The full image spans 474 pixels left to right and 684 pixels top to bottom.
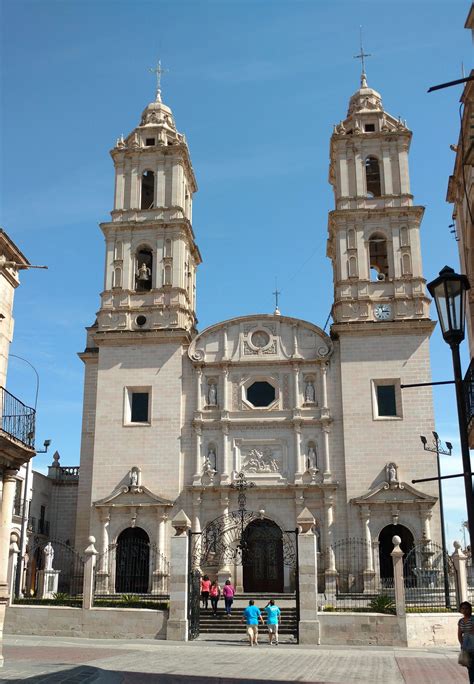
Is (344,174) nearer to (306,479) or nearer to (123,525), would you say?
(306,479)

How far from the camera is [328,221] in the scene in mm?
37938

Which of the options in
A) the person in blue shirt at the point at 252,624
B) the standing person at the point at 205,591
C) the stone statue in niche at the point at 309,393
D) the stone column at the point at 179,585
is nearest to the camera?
the person in blue shirt at the point at 252,624

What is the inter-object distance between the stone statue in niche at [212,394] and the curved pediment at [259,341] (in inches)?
45.5

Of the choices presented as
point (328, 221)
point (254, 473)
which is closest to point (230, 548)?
point (254, 473)

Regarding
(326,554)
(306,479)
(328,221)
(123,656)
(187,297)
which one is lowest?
(123,656)

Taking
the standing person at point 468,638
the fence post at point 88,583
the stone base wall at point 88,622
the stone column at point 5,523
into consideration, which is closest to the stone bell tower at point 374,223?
the fence post at point 88,583

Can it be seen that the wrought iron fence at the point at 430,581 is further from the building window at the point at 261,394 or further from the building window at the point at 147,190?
the building window at the point at 147,190

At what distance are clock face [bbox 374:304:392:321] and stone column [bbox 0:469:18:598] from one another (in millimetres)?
21841

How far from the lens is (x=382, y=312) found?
33.9m

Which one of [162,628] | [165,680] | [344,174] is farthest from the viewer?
[344,174]

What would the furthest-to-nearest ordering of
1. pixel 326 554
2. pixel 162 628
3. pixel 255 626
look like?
pixel 326 554 < pixel 162 628 < pixel 255 626

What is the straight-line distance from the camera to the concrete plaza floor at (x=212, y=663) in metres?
13.0

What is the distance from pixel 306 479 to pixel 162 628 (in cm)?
1147

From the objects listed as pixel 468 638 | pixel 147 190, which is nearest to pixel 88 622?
pixel 468 638
